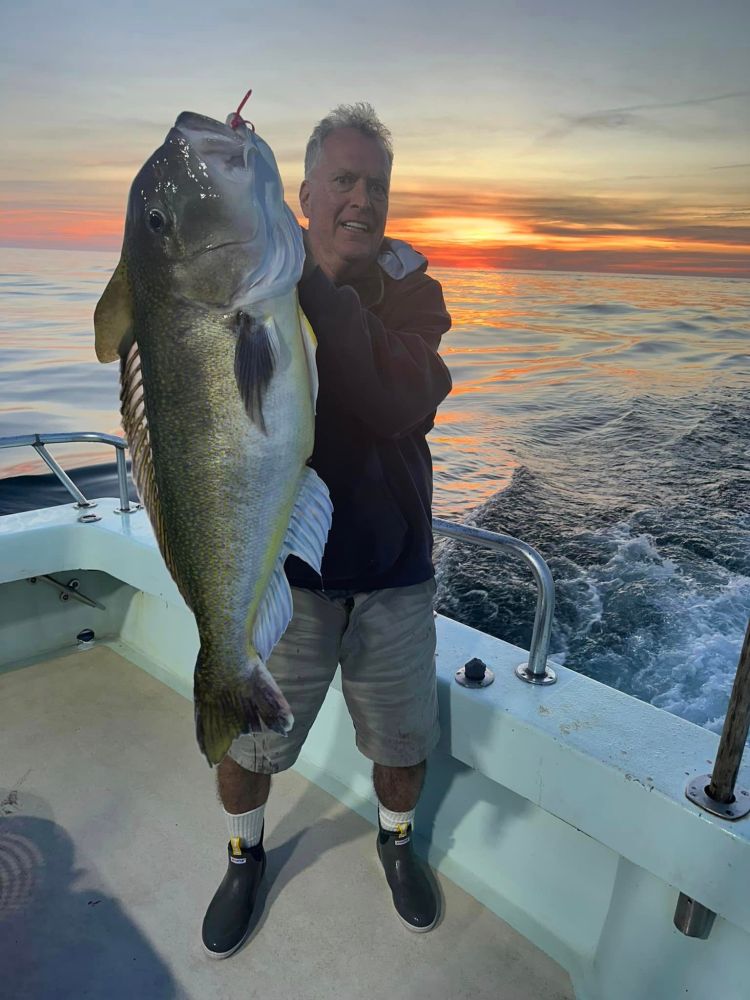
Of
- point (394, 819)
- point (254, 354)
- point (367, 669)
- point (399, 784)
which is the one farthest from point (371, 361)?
point (394, 819)

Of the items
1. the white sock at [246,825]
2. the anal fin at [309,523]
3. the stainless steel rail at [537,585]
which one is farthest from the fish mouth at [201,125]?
the white sock at [246,825]

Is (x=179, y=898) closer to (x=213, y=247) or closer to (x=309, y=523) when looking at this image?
(x=309, y=523)

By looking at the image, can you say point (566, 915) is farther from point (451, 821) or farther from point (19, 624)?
point (19, 624)

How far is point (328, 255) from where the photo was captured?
1.82 m

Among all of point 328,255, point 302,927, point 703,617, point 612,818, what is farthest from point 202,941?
point 703,617

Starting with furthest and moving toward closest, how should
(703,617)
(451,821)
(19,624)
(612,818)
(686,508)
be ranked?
(686,508), (703,617), (19,624), (451,821), (612,818)

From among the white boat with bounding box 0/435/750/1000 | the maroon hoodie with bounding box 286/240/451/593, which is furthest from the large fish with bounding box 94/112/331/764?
the white boat with bounding box 0/435/750/1000

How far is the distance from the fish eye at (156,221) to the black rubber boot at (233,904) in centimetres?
177

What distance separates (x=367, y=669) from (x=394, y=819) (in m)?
0.56

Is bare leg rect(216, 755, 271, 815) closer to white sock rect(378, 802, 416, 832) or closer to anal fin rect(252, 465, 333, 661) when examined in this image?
white sock rect(378, 802, 416, 832)

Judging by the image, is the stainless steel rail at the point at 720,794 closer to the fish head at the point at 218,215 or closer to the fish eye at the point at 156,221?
the fish head at the point at 218,215

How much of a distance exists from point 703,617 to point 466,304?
69.2 ft

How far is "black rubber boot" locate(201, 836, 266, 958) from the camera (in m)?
1.96

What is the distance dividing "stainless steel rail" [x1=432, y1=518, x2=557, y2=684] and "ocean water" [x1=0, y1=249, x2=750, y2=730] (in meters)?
0.68
